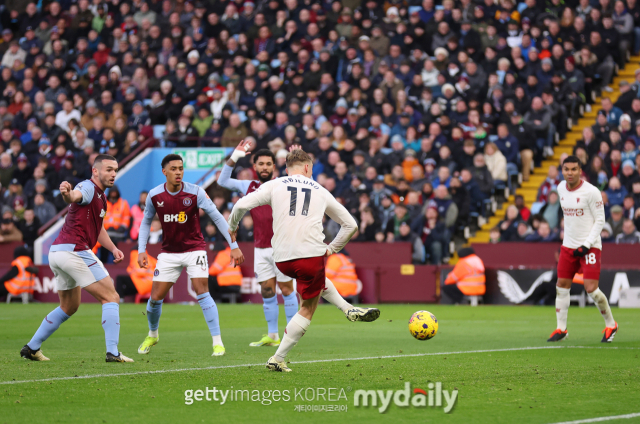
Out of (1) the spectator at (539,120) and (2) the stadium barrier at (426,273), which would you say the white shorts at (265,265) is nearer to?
(2) the stadium barrier at (426,273)

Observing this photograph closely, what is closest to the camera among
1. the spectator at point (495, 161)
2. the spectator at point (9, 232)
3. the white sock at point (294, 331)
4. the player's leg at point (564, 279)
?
the white sock at point (294, 331)

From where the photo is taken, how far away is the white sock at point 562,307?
1189 centimetres

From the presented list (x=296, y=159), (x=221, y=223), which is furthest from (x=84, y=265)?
(x=296, y=159)

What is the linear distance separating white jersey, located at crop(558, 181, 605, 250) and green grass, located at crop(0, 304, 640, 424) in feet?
4.49

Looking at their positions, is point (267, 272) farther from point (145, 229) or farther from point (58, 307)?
point (58, 307)

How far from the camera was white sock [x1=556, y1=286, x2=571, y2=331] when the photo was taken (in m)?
11.9

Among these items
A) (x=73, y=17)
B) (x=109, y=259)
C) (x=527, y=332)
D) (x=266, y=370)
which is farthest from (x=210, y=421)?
(x=73, y=17)

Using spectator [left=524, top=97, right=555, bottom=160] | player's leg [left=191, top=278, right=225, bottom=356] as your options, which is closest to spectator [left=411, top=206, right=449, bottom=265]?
spectator [left=524, top=97, right=555, bottom=160]

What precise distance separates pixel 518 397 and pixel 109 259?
17.9 metres

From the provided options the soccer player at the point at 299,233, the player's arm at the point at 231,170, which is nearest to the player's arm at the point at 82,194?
the soccer player at the point at 299,233

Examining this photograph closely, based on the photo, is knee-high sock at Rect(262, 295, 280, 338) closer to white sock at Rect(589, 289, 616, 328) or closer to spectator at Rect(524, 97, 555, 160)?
white sock at Rect(589, 289, 616, 328)

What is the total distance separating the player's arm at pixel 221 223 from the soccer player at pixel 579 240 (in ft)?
15.2

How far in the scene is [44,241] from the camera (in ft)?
79.6

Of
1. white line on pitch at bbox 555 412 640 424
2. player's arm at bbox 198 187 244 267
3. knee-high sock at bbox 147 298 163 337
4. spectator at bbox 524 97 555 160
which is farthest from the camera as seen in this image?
spectator at bbox 524 97 555 160
